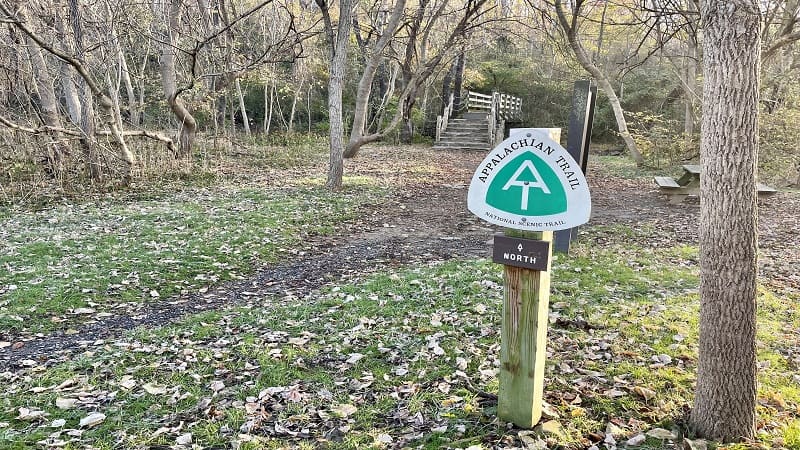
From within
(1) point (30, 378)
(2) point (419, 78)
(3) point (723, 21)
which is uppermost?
(2) point (419, 78)

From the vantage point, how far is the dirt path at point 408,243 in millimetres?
5070

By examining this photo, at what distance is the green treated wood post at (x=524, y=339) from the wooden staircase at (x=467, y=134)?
20.0m

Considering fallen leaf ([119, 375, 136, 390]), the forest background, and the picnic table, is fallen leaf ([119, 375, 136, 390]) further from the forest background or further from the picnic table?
the picnic table

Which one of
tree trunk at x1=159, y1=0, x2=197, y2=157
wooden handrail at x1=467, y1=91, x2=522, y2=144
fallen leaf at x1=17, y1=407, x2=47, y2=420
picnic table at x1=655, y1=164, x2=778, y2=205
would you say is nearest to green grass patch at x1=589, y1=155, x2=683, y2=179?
picnic table at x1=655, y1=164, x2=778, y2=205

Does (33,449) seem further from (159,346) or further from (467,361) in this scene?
(467,361)

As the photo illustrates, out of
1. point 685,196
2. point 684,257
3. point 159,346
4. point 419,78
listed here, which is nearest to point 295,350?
point 159,346

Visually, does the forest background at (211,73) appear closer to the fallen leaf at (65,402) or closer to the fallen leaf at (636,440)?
the fallen leaf at (636,440)

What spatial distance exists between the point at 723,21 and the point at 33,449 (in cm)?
445

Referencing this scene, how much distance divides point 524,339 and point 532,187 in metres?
0.87

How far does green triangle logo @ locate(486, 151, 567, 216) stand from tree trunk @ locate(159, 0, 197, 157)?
1192cm

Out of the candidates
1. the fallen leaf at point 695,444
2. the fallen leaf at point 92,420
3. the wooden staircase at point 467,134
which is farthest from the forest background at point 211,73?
the fallen leaf at point 92,420

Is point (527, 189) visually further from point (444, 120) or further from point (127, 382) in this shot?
point (444, 120)

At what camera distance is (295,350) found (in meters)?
4.37

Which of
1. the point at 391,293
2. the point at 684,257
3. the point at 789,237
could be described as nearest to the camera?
the point at 391,293
